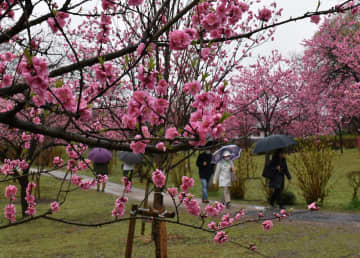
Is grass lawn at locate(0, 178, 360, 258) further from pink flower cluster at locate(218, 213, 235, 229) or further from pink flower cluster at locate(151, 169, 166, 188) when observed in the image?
pink flower cluster at locate(151, 169, 166, 188)

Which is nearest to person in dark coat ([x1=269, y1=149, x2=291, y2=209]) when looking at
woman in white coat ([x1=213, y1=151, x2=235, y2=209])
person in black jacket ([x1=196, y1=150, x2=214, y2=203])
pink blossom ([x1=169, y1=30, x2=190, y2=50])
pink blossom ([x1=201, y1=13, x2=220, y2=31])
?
woman in white coat ([x1=213, y1=151, x2=235, y2=209])

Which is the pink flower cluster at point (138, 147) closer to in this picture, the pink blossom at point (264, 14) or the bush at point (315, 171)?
the pink blossom at point (264, 14)

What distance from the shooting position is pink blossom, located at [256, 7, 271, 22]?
2980 mm

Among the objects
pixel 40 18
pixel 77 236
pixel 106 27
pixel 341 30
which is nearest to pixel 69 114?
pixel 106 27

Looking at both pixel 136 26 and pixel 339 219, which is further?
pixel 339 219

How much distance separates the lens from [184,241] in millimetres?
6293

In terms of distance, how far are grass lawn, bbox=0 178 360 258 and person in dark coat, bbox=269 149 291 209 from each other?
168cm

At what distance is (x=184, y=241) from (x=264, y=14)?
4387 millimetres

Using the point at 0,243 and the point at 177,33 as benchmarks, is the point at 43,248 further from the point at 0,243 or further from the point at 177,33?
the point at 177,33

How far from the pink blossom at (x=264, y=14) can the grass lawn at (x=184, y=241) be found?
3.58 m

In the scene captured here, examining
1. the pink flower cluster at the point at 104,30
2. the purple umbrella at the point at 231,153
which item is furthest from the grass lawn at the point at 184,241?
the pink flower cluster at the point at 104,30

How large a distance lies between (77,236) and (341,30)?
1813 cm

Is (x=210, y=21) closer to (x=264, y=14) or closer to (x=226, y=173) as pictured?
(x=264, y=14)

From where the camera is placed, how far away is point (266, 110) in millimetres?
20047
